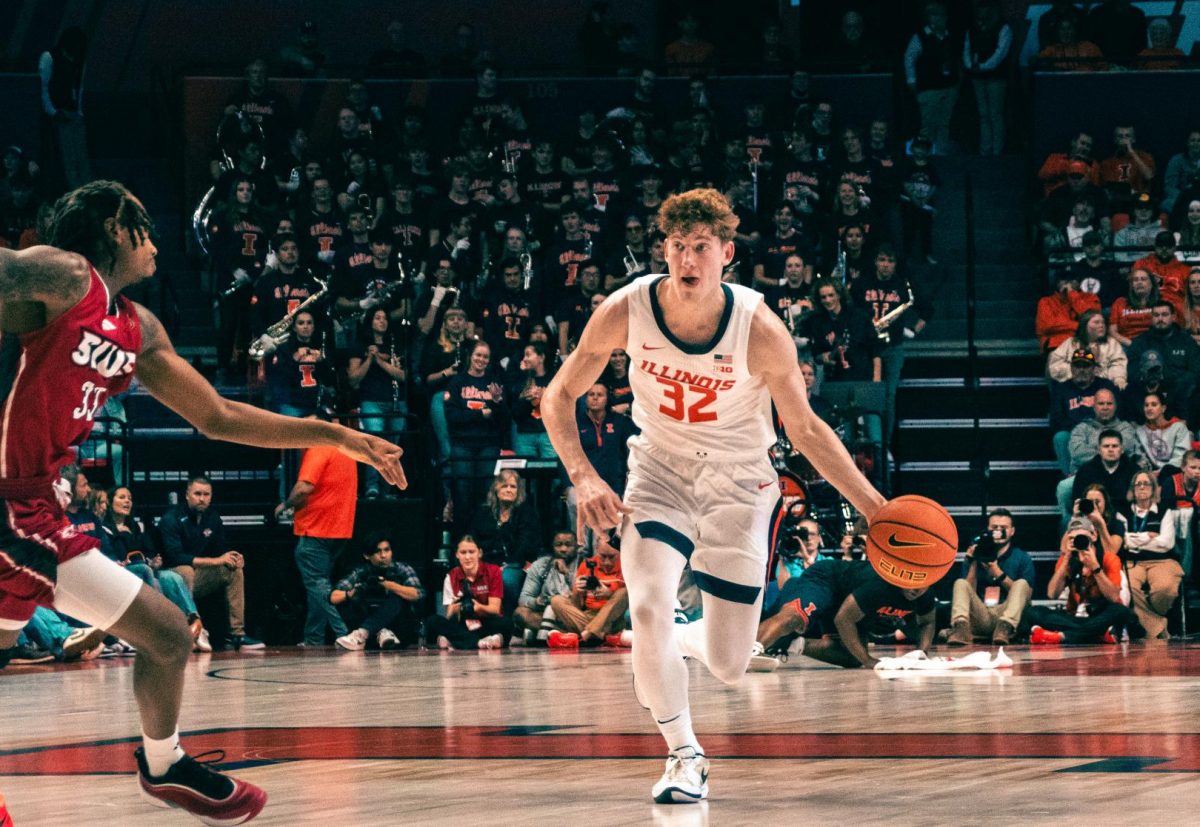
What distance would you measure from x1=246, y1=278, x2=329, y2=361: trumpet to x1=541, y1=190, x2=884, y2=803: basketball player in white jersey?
11.1 metres

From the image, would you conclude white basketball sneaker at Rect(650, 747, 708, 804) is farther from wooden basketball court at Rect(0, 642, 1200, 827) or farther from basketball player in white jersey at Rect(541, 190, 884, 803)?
basketball player in white jersey at Rect(541, 190, 884, 803)

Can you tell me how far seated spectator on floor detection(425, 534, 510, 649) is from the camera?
15.4m

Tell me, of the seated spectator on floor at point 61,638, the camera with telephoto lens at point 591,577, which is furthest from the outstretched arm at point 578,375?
the camera with telephoto lens at point 591,577

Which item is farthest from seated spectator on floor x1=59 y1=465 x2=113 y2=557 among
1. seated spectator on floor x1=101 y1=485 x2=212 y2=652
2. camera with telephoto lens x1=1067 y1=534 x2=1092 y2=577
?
camera with telephoto lens x1=1067 y1=534 x2=1092 y2=577

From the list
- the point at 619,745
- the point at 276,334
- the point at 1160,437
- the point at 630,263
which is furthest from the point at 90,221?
the point at 630,263

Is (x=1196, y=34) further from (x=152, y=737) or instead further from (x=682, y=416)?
(x=152, y=737)

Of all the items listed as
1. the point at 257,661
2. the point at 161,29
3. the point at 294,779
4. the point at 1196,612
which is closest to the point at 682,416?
the point at 294,779

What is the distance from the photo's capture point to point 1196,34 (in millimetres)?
23094

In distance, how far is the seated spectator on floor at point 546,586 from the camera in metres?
15.4

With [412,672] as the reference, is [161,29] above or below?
above

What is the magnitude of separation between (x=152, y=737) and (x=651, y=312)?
220cm

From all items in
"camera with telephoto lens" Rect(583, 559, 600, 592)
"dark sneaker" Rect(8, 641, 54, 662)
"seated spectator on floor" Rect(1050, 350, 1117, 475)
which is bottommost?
"dark sneaker" Rect(8, 641, 54, 662)

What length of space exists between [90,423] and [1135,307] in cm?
1417

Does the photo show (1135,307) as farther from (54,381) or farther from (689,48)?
(54,381)
